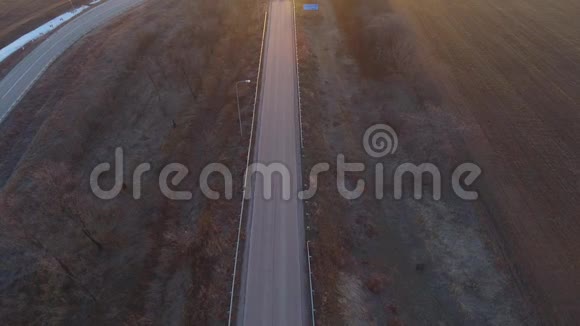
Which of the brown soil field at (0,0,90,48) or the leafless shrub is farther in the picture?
the brown soil field at (0,0,90,48)

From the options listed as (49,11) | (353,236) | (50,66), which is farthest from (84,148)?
(49,11)

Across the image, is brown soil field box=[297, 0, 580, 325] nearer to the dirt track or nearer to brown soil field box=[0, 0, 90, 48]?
the dirt track

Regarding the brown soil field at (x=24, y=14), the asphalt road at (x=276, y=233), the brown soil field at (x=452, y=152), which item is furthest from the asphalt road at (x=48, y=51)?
the brown soil field at (x=452, y=152)

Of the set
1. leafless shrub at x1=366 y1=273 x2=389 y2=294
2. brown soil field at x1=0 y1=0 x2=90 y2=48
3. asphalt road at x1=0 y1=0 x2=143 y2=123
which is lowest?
leafless shrub at x1=366 y1=273 x2=389 y2=294

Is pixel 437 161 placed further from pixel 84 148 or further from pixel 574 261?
pixel 84 148
